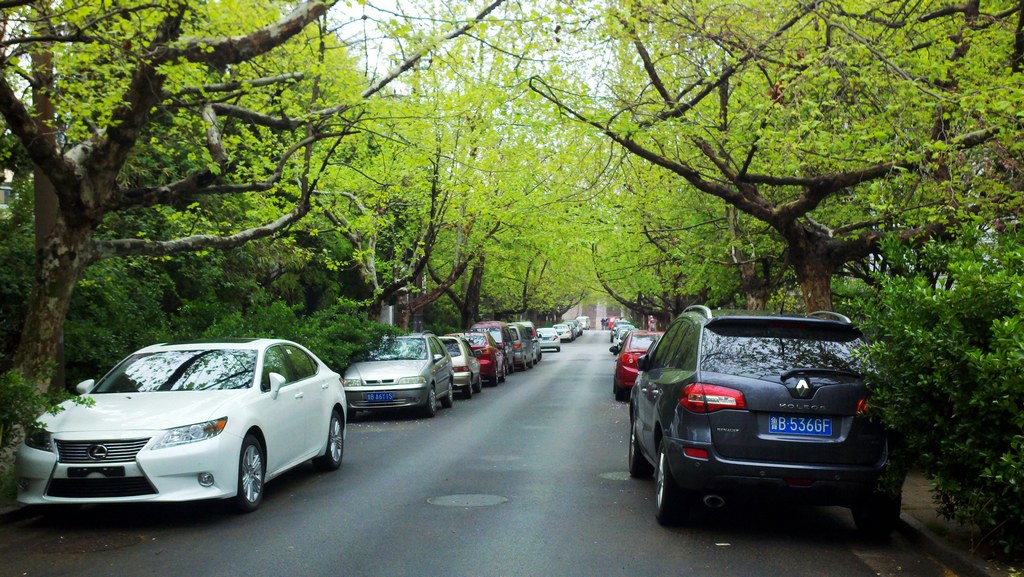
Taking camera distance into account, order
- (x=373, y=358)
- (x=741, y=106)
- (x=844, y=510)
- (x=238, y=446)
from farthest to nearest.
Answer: (x=373, y=358) → (x=741, y=106) → (x=844, y=510) → (x=238, y=446)

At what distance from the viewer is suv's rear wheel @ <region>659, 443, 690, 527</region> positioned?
7.31 metres

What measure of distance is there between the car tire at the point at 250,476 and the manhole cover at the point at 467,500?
Answer: 1568 millimetres

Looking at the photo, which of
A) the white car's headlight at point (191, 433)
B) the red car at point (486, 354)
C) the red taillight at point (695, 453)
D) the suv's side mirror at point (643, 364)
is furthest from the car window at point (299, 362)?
the red car at point (486, 354)

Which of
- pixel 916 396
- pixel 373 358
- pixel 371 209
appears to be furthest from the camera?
pixel 371 209

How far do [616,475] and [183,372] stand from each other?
4.77 m

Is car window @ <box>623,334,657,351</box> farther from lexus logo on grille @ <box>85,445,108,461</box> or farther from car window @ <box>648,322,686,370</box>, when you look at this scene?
lexus logo on grille @ <box>85,445,108,461</box>

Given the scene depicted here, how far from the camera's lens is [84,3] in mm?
9898

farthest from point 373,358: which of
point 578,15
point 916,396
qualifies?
point 916,396

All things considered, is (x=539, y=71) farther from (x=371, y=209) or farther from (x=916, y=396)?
(x=371, y=209)

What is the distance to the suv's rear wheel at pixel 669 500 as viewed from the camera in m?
7.31

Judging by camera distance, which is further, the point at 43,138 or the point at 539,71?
the point at 539,71

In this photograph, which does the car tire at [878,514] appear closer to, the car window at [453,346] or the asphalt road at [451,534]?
the asphalt road at [451,534]

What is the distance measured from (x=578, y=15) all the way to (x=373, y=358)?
325 inches

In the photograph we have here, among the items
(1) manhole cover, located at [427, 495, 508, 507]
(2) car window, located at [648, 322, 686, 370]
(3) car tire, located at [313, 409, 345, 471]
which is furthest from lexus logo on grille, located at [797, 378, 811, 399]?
(3) car tire, located at [313, 409, 345, 471]
